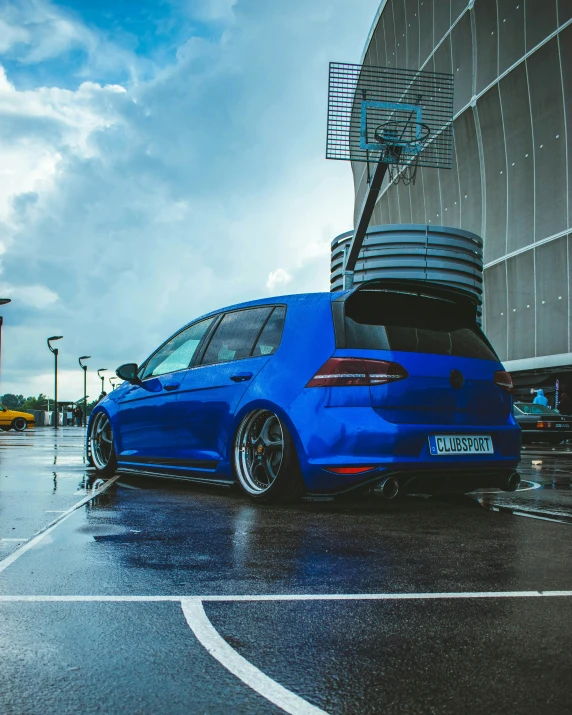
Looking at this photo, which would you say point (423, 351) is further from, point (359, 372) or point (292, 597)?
point (292, 597)

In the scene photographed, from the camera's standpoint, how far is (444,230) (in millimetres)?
21172

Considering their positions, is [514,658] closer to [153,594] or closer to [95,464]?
[153,594]

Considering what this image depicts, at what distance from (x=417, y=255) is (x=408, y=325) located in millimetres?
14690

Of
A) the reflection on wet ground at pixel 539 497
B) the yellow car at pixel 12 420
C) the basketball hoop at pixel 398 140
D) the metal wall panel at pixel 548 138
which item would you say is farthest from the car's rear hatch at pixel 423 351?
the yellow car at pixel 12 420

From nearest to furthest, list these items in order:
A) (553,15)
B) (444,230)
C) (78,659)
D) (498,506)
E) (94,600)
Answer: (78,659)
(94,600)
(498,506)
(444,230)
(553,15)

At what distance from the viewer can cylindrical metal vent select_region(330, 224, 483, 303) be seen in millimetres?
20422

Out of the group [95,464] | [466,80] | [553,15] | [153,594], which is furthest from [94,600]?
[466,80]

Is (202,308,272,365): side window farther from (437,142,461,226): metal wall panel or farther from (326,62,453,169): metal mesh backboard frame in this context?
(437,142,461,226): metal wall panel

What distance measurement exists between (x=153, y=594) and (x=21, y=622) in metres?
0.61

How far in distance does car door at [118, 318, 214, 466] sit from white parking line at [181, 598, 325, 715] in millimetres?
4345

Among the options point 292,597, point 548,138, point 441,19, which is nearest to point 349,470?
point 292,597

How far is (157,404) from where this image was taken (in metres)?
7.82

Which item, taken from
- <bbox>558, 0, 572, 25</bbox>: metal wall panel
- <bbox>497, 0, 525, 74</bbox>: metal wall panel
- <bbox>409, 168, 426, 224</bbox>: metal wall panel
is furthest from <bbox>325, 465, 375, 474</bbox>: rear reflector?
<bbox>409, 168, 426, 224</bbox>: metal wall panel

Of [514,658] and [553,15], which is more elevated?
[553,15]
